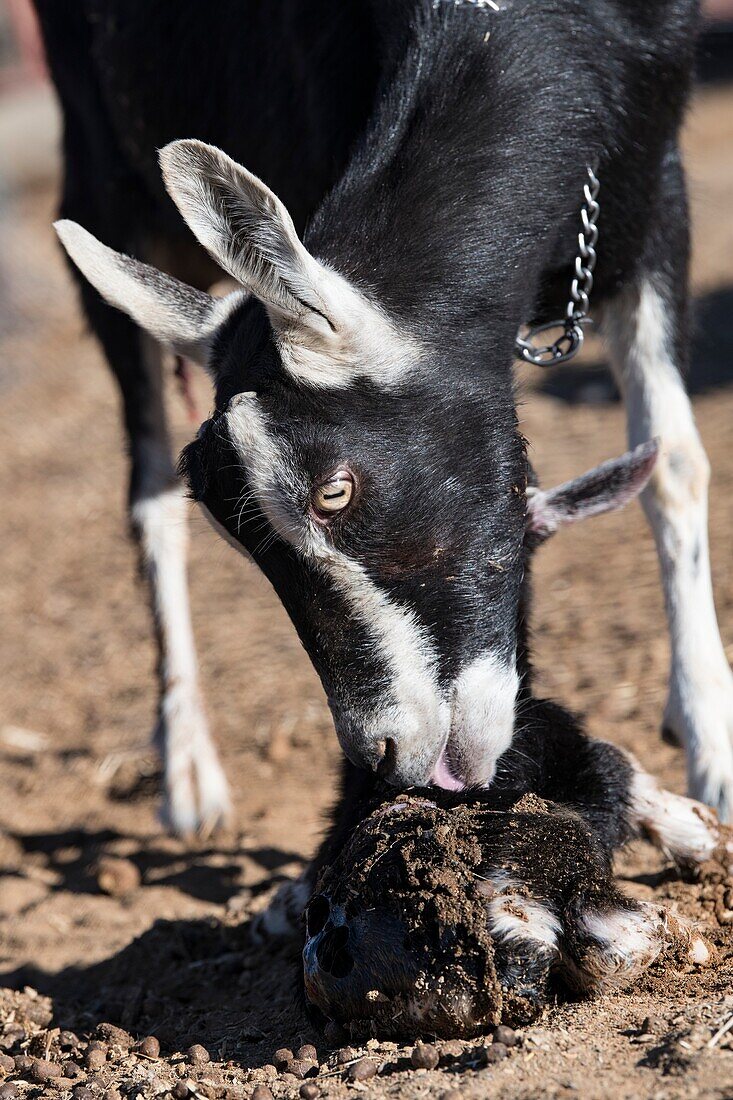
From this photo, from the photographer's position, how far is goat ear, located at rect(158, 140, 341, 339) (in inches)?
91.9

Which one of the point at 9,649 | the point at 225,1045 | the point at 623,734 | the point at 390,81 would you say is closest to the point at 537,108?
the point at 390,81

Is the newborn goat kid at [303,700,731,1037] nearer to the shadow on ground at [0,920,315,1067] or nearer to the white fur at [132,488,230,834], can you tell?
the shadow on ground at [0,920,315,1067]

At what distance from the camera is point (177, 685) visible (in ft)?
14.9

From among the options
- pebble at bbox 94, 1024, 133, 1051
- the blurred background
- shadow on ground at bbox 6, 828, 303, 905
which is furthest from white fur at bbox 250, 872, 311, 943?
pebble at bbox 94, 1024, 133, 1051

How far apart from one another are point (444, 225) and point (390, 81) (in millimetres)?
486

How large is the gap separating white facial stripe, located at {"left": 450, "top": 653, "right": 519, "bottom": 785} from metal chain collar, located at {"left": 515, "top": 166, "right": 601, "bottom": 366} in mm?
816

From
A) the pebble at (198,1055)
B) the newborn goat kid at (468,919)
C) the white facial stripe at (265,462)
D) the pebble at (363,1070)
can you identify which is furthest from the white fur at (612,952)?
the white facial stripe at (265,462)

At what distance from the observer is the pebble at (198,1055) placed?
2363 mm

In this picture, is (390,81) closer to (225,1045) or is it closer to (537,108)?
(537,108)

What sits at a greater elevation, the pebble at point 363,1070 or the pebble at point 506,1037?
the pebble at point 506,1037

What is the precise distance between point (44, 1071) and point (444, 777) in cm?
93

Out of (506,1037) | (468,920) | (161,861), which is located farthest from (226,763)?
(506,1037)

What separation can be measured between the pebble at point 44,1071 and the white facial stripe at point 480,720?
0.94 m

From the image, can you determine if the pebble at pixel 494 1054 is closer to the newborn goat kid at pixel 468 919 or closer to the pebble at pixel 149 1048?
the newborn goat kid at pixel 468 919
